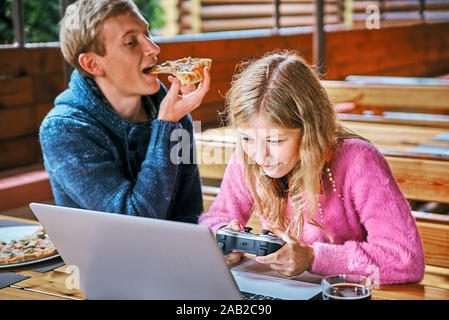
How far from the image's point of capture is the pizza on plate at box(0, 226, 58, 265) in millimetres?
1488

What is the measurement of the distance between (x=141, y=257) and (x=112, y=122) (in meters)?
0.93

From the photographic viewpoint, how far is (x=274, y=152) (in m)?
1.45

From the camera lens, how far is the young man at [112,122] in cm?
182

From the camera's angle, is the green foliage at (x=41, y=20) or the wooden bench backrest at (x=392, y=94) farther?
the green foliage at (x=41, y=20)

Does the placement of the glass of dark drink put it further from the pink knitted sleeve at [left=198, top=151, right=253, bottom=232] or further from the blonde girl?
the pink knitted sleeve at [left=198, top=151, right=253, bottom=232]

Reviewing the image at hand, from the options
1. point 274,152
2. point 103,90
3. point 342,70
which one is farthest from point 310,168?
point 342,70

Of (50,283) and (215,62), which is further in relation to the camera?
(215,62)

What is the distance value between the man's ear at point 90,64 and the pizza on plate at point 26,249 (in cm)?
57

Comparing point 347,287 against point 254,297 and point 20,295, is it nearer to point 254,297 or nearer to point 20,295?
point 254,297

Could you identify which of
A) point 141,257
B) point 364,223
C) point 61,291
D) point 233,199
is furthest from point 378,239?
point 61,291

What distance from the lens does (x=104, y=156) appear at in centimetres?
186

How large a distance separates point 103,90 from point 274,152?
75 cm

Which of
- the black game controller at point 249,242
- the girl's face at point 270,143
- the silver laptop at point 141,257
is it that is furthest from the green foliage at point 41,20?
the silver laptop at point 141,257

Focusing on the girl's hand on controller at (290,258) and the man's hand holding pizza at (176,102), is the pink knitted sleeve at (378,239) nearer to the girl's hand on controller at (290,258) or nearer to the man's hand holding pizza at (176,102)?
the girl's hand on controller at (290,258)
